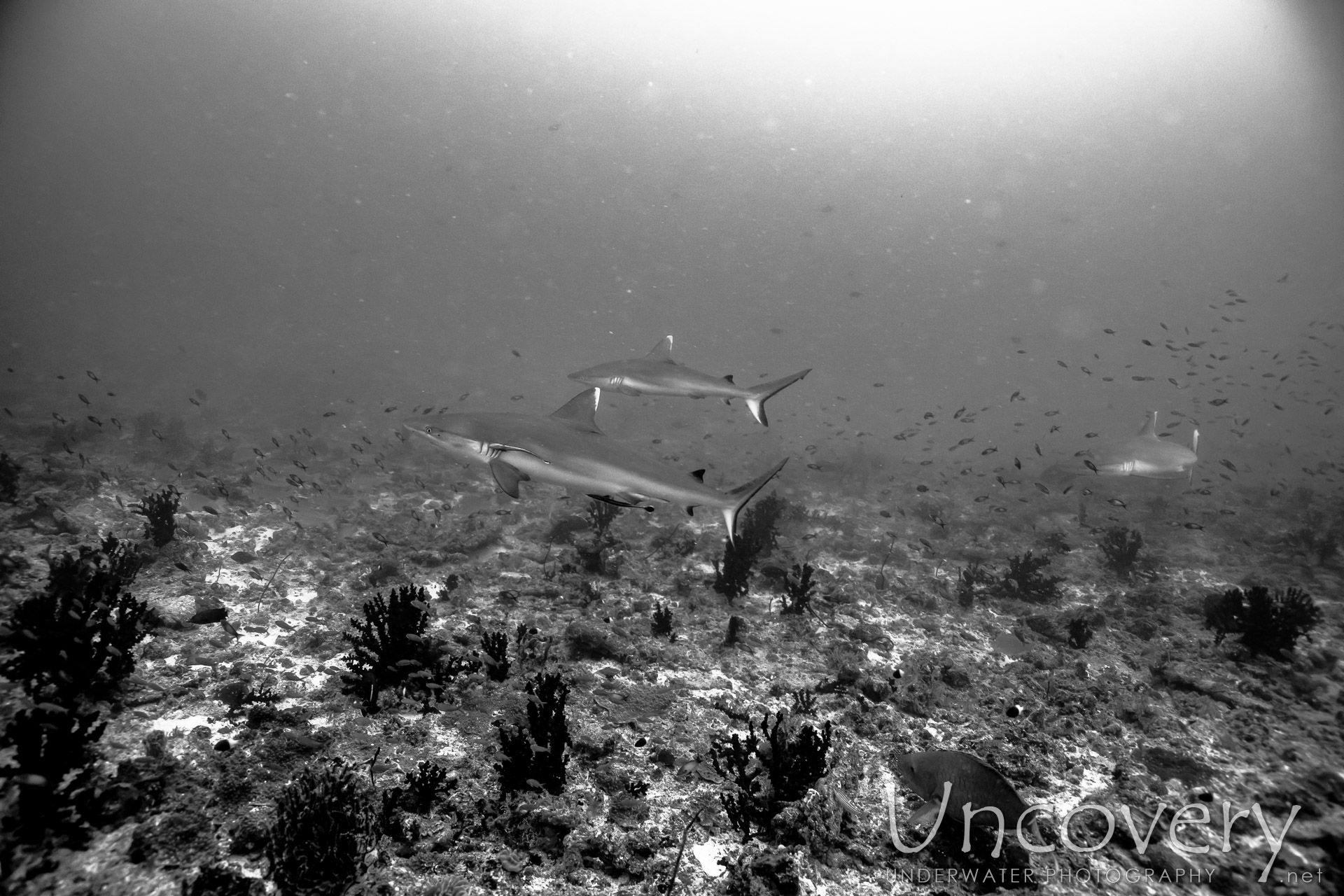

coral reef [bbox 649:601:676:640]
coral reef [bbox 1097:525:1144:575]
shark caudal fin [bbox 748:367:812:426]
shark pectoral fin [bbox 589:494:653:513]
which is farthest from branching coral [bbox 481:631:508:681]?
coral reef [bbox 1097:525:1144:575]

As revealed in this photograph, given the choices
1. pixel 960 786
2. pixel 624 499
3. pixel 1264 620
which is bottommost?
pixel 1264 620

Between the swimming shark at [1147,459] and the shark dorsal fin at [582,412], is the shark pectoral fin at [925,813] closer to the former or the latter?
the shark dorsal fin at [582,412]

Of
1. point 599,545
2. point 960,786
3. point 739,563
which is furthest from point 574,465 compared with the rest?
point 599,545

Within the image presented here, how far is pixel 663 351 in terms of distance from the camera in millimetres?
7914

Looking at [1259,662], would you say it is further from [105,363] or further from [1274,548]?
[105,363]

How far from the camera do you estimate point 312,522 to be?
12.2 m

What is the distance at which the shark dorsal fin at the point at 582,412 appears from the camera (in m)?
5.62

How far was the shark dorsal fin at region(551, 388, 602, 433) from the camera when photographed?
5617 millimetres

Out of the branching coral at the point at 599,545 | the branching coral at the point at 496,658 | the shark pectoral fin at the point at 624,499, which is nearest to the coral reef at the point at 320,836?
the branching coral at the point at 496,658

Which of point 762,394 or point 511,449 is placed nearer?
point 511,449

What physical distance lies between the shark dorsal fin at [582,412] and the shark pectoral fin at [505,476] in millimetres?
985

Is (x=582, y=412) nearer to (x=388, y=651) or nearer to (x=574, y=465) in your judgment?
(x=574, y=465)

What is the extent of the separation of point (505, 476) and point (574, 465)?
711 millimetres

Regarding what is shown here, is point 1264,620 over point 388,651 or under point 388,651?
over
